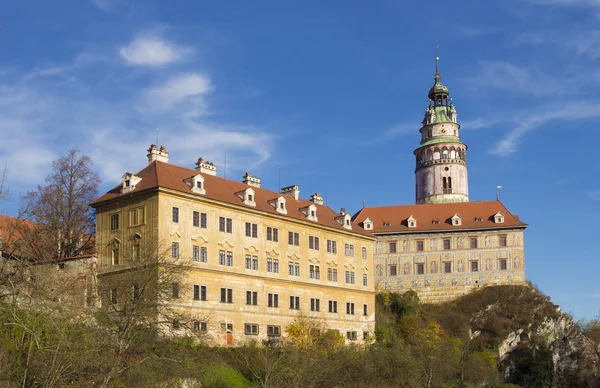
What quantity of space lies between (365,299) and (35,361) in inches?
1496

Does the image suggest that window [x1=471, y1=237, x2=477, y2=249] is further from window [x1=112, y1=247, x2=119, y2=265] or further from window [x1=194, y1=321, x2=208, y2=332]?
window [x1=112, y1=247, x2=119, y2=265]

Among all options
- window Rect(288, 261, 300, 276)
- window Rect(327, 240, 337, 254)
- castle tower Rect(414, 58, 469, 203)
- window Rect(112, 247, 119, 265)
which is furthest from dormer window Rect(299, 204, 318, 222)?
castle tower Rect(414, 58, 469, 203)

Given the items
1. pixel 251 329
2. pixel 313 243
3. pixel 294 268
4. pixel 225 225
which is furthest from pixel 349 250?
pixel 225 225

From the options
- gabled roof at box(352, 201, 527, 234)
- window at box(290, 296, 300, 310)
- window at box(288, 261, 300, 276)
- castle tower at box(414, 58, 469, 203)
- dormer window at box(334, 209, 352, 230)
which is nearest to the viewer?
window at box(290, 296, 300, 310)

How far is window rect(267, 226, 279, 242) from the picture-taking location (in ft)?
178

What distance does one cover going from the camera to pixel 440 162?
86938 millimetres

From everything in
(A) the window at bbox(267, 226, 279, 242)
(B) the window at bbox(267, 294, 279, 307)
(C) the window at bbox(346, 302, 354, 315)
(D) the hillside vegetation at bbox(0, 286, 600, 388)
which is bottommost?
(D) the hillside vegetation at bbox(0, 286, 600, 388)

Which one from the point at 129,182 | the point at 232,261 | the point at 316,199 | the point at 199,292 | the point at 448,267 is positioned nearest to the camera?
the point at 199,292

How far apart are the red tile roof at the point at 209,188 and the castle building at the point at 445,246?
1746cm

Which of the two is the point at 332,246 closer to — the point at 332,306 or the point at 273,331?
the point at 332,306

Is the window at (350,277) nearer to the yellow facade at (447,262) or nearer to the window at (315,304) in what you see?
the window at (315,304)

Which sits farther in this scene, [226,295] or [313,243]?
[313,243]

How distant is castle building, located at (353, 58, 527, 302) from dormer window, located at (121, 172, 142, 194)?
3290 cm

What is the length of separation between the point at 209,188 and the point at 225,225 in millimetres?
2765
